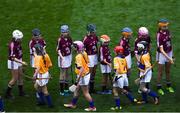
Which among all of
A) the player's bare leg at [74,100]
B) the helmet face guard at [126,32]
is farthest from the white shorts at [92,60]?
A: the player's bare leg at [74,100]

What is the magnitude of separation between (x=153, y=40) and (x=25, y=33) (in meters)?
4.36

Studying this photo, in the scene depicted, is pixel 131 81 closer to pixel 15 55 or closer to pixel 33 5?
pixel 15 55

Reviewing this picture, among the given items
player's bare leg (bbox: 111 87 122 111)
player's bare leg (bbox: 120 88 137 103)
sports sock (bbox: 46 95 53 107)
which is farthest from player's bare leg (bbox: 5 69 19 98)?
player's bare leg (bbox: 120 88 137 103)

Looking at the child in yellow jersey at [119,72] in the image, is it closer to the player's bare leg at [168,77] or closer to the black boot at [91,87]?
the black boot at [91,87]

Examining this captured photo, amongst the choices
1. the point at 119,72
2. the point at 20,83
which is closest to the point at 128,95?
the point at 119,72

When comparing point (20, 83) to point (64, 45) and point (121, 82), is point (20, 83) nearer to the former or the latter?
point (64, 45)

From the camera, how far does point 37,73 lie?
12281 mm

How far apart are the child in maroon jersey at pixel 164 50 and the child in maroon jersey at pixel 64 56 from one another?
93.4 inches

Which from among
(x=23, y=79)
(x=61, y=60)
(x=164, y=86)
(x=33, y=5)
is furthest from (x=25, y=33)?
(x=164, y=86)

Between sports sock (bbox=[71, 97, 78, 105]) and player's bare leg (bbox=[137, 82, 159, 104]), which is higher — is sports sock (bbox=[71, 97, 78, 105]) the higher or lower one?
the lower one

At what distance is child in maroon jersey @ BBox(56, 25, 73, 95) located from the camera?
1338 cm

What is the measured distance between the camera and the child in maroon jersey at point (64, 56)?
527 inches

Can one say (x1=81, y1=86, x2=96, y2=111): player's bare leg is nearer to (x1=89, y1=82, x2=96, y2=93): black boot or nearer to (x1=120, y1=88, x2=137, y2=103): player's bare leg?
(x1=120, y1=88, x2=137, y2=103): player's bare leg

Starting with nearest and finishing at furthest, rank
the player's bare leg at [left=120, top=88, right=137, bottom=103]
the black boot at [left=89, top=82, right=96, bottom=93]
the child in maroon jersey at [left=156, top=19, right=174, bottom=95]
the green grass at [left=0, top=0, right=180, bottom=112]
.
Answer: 1. the player's bare leg at [left=120, top=88, right=137, bottom=103]
2. the child in maroon jersey at [left=156, top=19, right=174, bottom=95]
3. the black boot at [left=89, top=82, right=96, bottom=93]
4. the green grass at [left=0, top=0, right=180, bottom=112]
